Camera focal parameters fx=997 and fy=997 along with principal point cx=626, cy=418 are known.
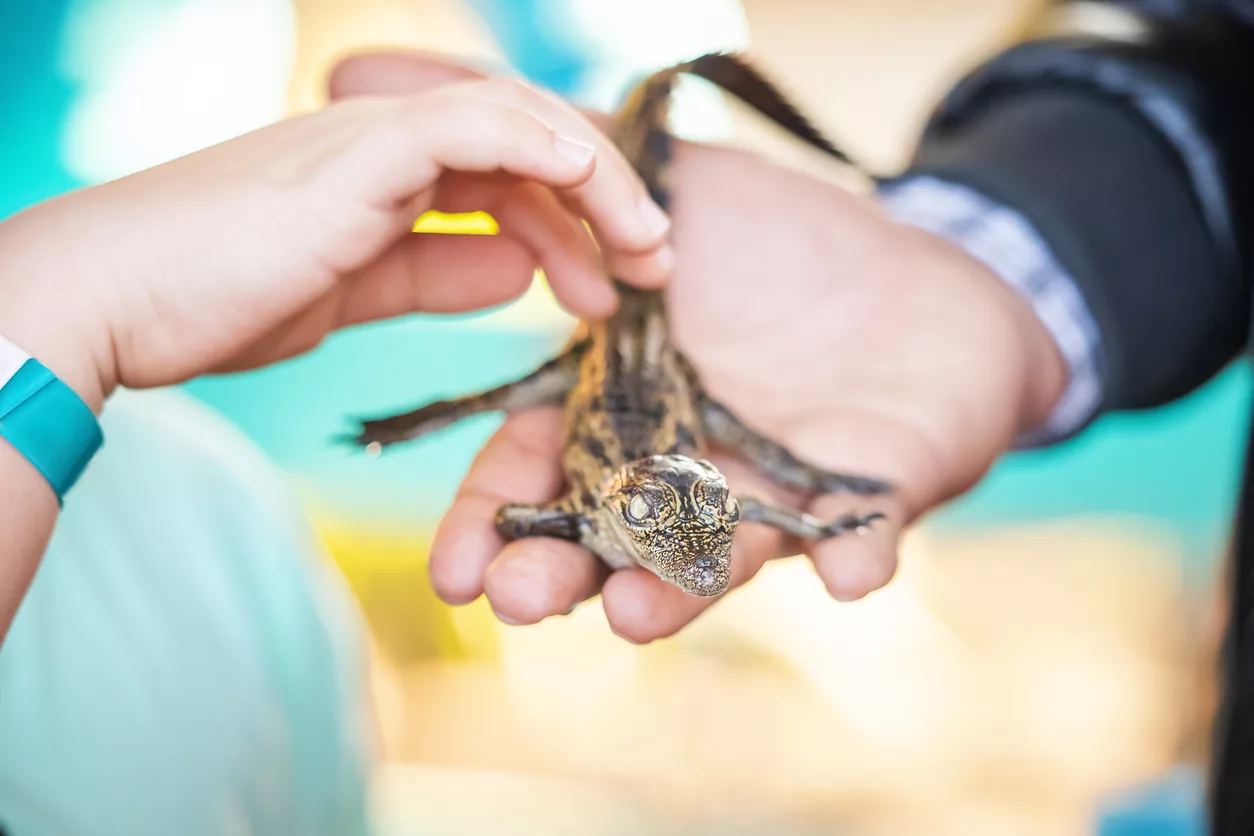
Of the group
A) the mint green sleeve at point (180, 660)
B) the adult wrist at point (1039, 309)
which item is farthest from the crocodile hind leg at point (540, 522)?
the adult wrist at point (1039, 309)

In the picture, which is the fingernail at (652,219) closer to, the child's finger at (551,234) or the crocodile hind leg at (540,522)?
the child's finger at (551,234)

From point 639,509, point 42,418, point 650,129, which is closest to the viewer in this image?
point 42,418

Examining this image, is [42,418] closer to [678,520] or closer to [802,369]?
[678,520]

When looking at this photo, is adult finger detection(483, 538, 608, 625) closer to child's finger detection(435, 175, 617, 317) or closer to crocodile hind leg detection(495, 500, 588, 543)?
crocodile hind leg detection(495, 500, 588, 543)

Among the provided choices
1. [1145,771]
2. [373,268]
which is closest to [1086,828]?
[1145,771]

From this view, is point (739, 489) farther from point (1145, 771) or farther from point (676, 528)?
point (1145, 771)

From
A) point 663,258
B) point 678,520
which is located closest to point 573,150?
point 663,258
